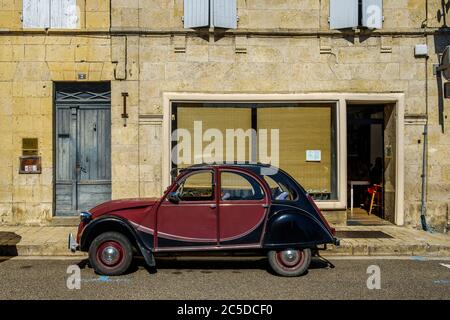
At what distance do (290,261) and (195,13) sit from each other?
677cm

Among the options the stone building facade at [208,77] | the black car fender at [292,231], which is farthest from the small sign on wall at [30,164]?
the black car fender at [292,231]

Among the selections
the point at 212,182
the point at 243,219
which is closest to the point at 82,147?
the point at 212,182

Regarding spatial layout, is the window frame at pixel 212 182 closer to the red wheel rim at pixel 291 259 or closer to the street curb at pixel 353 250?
the red wheel rim at pixel 291 259

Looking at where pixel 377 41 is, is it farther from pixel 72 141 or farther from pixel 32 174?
pixel 32 174

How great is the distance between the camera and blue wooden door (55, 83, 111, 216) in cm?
1198

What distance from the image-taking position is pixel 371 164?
46.0 ft

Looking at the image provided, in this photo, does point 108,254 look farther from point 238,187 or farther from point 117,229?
point 238,187

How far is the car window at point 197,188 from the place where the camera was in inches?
301

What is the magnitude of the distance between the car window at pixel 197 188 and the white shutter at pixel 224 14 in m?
4.98

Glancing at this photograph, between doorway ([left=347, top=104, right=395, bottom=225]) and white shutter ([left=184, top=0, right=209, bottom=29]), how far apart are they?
4352 mm

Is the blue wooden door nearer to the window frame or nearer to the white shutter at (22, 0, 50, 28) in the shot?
the white shutter at (22, 0, 50, 28)

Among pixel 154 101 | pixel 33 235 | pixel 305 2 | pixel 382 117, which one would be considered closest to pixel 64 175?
pixel 33 235

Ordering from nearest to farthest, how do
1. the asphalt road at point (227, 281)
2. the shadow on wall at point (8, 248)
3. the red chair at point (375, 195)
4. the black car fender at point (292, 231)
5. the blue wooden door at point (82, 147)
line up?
the asphalt road at point (227, 281) < the black car fender at point (292, 231) < the shadow on wall at point (8, 248) < the blue wooden door at point (82, 147) < the red chair at point (375, 195)

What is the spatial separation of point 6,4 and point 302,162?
7.91m
